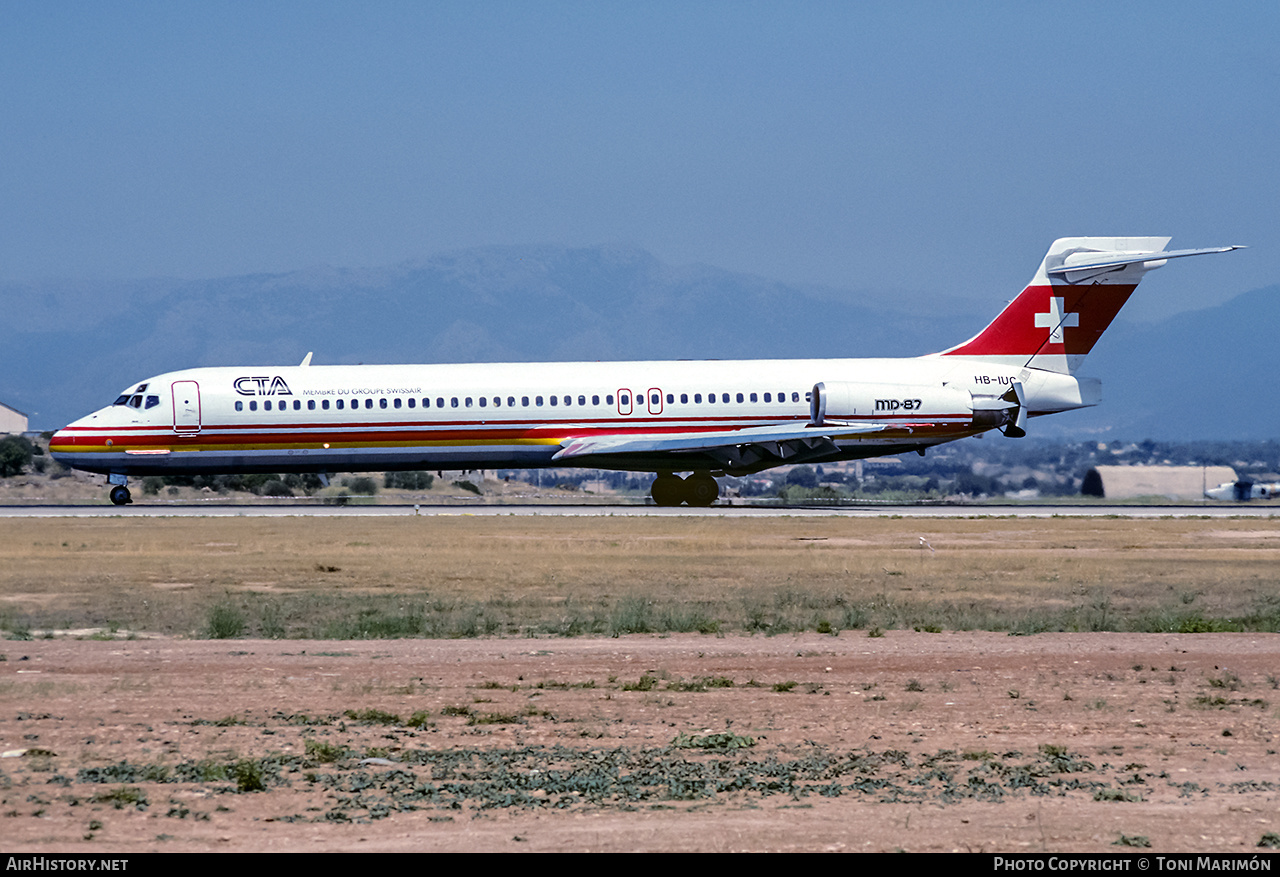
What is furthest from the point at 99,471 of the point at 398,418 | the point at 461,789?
the point at 461,789

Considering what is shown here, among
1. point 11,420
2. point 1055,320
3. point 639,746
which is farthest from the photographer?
point 11,420

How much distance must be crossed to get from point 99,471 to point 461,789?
34569mm

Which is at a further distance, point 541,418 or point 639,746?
point 541,418

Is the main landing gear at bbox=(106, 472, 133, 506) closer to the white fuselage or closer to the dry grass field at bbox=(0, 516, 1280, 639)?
the white fuselage

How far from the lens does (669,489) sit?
44188 mm

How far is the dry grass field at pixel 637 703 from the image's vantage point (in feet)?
32.9

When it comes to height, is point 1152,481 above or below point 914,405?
below

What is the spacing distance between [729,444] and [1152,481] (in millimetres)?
40169

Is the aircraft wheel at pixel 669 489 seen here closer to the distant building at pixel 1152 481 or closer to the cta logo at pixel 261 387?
the cta logo at pixel 261 387

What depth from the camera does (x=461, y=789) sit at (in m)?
10.9

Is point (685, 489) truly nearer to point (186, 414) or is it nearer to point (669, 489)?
point (669, 489)

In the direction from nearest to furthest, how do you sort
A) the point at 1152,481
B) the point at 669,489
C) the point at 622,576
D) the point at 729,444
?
the point at 622,576 < the point at 729,444 < the point at 669,489 < the point at 1152,481

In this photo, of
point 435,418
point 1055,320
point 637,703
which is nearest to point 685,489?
point 435,418

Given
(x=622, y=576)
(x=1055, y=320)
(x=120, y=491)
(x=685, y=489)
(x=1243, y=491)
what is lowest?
(x=1243, y=491)
